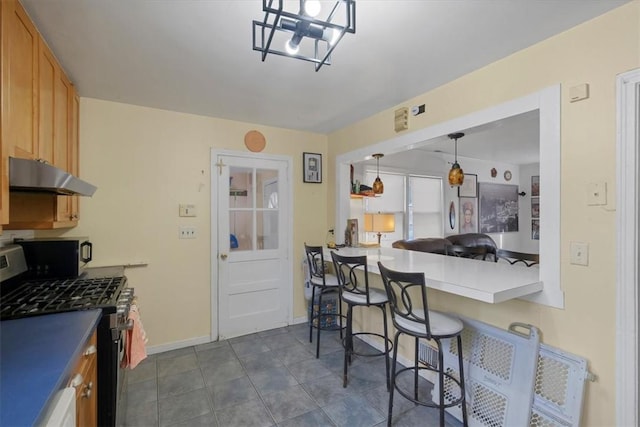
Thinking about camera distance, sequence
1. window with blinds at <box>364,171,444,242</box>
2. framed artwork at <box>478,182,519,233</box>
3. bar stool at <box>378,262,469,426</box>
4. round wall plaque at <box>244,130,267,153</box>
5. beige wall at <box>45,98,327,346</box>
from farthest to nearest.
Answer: framed artwork at <box>478,182,519,233</box>, window with blinds at <box>364,171,444,242</box>, round wall plaque at <box>244,130,267,153</box>, beige wall at <box>45,98,327,346</box>, bar stool at <box>378,262,469,426</box>

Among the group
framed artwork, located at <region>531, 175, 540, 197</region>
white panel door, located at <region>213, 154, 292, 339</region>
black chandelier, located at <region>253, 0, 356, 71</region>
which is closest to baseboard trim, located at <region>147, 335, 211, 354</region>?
white panel door, located at <region>213, 154, 292, 339</region>

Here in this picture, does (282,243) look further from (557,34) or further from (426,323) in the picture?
(557,34)

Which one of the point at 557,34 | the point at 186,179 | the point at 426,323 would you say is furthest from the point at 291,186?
the point at 557,34

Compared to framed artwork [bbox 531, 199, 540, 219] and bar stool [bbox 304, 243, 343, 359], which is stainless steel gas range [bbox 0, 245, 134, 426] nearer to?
bar stool [bbox 304, 243, 343, 359]

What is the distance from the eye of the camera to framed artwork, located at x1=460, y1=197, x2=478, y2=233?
18.3ft

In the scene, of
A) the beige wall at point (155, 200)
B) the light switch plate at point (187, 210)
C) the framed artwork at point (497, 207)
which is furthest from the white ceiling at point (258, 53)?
the framed artwork at point (497, 207)

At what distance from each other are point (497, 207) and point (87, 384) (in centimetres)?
670

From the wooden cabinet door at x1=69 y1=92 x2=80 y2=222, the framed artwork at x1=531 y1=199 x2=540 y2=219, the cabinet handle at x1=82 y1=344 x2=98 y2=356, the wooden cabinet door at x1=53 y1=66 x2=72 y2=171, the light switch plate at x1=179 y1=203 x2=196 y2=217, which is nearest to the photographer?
the cabinet handle at x1=82 y1=344 x2=98 y2=356

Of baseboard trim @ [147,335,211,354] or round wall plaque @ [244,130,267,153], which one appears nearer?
baseboard trim @ [147,335,211,354]

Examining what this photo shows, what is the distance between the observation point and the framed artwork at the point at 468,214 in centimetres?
558

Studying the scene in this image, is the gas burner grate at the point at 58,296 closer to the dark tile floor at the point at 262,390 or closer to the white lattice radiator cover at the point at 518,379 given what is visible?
the dark tile floor at the point at 262,390

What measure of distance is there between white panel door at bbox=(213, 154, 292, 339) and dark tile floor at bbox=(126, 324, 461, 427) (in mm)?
414

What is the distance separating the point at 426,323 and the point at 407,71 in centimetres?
170

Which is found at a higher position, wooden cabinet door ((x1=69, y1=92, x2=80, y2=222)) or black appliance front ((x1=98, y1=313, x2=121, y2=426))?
wooden cabinet door ((x1=69, y1=92, x2=80, y2=222))
